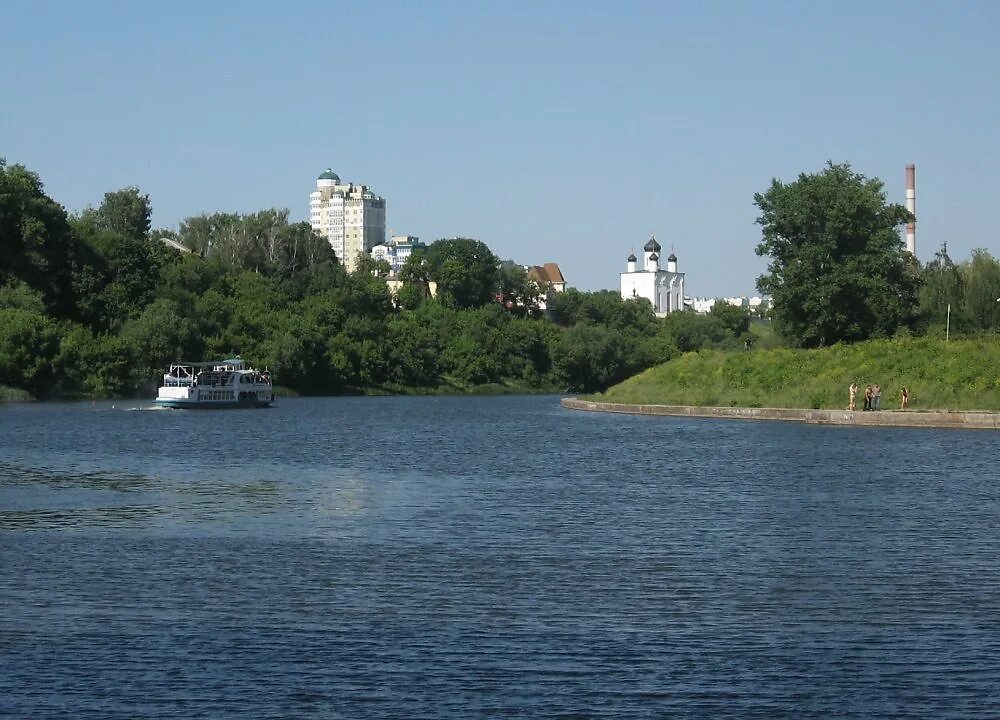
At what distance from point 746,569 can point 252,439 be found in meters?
41.1

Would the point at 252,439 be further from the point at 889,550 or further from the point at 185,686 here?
the point at 185,686

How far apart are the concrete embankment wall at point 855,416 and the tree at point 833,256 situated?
16.2 meters

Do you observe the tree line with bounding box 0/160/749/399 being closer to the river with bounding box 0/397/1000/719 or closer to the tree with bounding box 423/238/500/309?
the tree with bounding box 423/238/500/309

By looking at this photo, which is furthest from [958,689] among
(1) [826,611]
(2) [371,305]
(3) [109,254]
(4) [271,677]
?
(2) [371,305]

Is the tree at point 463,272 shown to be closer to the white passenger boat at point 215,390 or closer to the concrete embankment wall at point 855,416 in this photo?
the white passenger boat at point 215,390

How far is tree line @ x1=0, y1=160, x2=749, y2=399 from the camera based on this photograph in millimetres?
109938

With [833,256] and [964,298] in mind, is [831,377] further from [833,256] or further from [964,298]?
[964,298]

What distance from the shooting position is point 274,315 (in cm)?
13188

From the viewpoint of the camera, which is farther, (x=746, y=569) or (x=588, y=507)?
(x=588, y=507)

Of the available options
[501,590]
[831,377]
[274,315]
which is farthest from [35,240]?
[501,590]

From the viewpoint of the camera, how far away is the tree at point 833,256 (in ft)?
307

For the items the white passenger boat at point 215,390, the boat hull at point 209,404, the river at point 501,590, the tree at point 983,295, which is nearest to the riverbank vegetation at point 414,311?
the tree at point 983,295

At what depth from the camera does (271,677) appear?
16531 mm

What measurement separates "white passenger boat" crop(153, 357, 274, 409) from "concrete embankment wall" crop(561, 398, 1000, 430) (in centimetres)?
3084
